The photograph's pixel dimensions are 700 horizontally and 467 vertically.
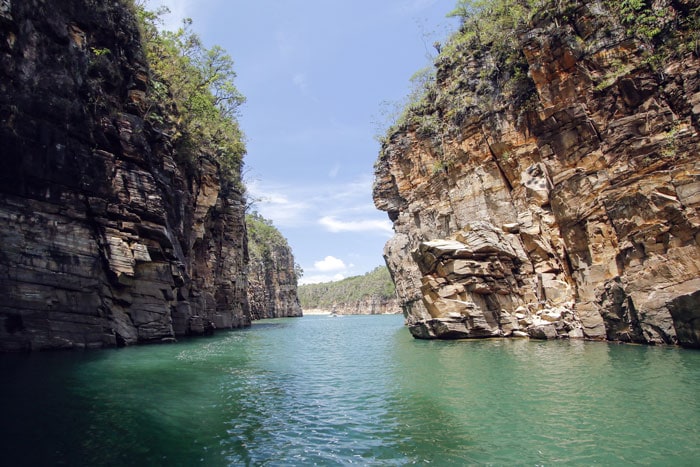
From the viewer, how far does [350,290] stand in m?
157

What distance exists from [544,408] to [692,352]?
899 cm

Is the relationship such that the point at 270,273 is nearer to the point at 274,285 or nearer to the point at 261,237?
the point at 274,285

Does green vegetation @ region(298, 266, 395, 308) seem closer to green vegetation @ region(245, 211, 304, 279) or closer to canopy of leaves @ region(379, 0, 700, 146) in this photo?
green vegetation @ region(245, 211, 304, 279)

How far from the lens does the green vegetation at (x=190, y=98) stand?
2707 centimetres

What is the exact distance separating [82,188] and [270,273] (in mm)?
70889

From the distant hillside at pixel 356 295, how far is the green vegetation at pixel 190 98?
294 ft

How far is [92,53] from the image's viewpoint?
20.7 metres

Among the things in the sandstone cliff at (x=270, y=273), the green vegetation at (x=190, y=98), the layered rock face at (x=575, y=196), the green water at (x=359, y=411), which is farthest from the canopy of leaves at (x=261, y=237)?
the green water at (x=359, y=411)

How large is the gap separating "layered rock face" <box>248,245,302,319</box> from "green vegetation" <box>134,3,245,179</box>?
38135mm

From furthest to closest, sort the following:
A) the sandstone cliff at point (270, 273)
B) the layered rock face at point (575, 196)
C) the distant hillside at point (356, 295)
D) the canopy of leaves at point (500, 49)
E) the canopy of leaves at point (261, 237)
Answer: the distant hillside at point (356, 295), the canopy of leaves at point (261, 237), the sandstone cliff at point (270, 273), the canopy of leaves at point (500, 49), the layered rock face at point (575, 196)

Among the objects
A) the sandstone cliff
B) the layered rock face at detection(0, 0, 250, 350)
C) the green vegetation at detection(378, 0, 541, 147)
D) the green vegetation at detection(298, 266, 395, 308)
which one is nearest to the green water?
the layered rock face at detection(0, 0, 250, 350)

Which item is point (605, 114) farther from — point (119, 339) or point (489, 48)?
point (119, 339)

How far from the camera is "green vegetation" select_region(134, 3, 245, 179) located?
1066 inches

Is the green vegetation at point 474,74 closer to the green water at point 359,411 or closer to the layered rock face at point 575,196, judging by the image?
the layered rock face at point 575,196
